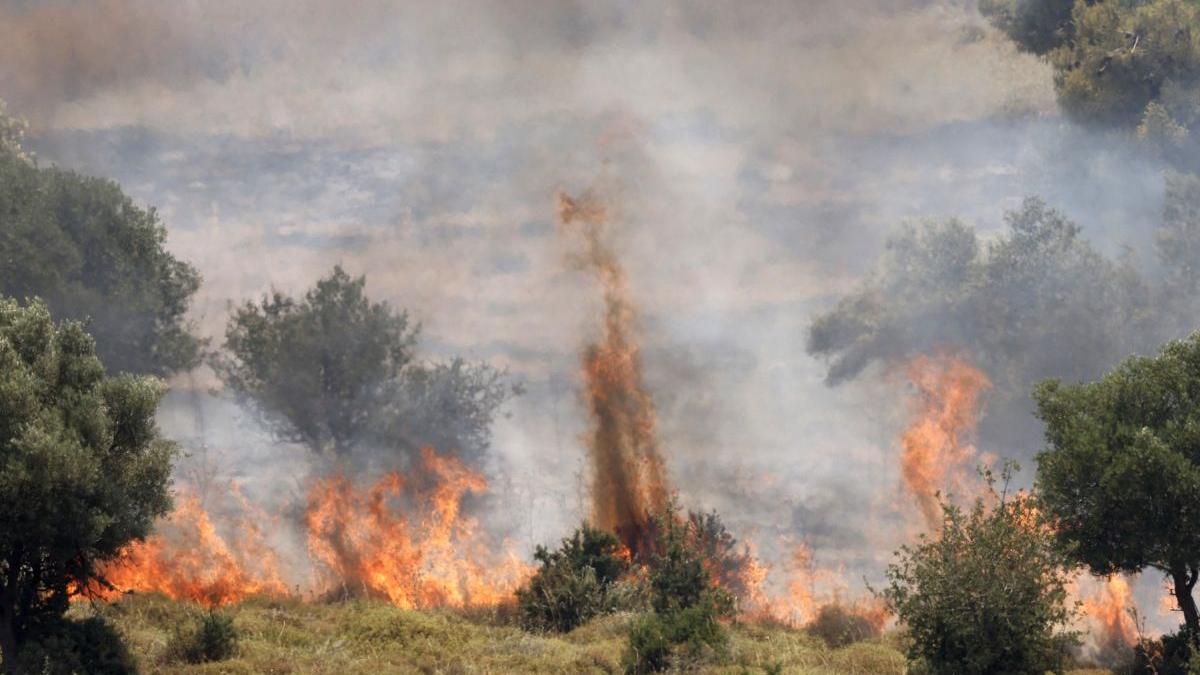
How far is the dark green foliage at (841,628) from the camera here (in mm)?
44031

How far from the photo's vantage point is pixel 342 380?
71.1 metres

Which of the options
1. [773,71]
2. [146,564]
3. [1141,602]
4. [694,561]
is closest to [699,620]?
[694,561]

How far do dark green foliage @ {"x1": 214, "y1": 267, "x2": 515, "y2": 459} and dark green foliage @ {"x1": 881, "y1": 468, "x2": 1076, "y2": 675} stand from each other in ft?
139

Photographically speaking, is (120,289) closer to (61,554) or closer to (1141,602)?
(61,554)

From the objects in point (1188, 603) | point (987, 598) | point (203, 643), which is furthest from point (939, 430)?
point (203, 643)

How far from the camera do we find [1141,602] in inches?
2611

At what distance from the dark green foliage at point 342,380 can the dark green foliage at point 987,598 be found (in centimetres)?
4229

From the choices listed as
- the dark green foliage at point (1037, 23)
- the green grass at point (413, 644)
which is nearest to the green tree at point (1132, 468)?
the green grass at point (413, 644)

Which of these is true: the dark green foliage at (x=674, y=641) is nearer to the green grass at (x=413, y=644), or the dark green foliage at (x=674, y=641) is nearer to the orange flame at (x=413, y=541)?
the green grass at (x=413, y=644)

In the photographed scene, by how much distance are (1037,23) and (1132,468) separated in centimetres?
5989

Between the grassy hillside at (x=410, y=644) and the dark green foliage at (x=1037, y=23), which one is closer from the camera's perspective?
the grassy hillside at (x=410, y=644)

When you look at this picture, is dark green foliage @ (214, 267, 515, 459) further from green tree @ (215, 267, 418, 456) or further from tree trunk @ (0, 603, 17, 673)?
tree trunk @ (0, 603, 17, 673)

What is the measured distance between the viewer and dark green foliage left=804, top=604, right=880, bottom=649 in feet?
144

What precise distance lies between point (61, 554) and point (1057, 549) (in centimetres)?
2471
